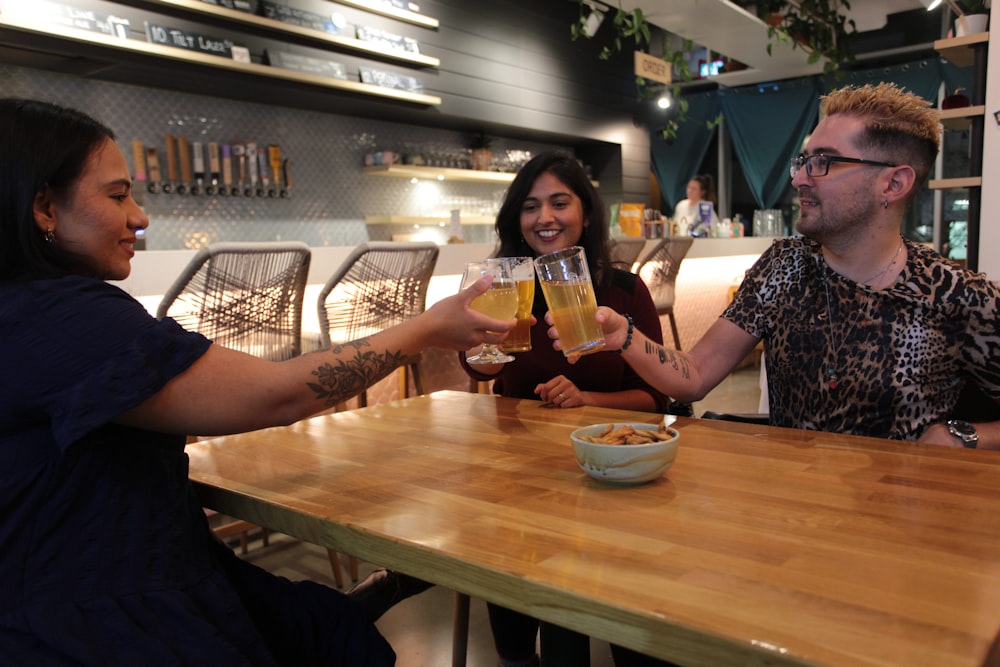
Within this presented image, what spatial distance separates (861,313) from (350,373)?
112cm

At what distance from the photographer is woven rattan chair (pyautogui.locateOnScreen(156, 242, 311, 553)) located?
8.18 ft

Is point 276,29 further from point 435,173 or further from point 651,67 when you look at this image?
point 651,67

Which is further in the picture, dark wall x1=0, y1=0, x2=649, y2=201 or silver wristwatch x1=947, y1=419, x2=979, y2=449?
dark wall x1=0, y1=0, x2=649, y2=201

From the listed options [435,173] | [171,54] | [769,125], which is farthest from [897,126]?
[769,125]

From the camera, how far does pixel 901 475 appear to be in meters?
1.13

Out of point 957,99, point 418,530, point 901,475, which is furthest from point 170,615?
point 957,99

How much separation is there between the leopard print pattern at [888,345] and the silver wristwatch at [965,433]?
0.35 feet

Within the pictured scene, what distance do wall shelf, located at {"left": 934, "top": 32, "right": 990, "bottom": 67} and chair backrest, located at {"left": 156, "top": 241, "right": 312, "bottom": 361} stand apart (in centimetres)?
309

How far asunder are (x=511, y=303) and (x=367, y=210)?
5508 millimetres

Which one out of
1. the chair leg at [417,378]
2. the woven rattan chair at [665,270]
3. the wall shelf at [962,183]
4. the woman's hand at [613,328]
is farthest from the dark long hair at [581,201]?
the woven rattan chair at [665,270]

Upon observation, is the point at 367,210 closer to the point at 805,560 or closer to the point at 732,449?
the point at 732,449

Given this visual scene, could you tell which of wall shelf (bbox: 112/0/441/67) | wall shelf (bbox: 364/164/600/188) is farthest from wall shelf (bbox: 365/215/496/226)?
wall shelf (bbox: 112/0/441/67)

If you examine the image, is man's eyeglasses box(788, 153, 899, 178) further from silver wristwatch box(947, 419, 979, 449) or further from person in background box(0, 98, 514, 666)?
person in background box(0, 98, 514, 666)

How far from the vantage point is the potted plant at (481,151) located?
725cm
